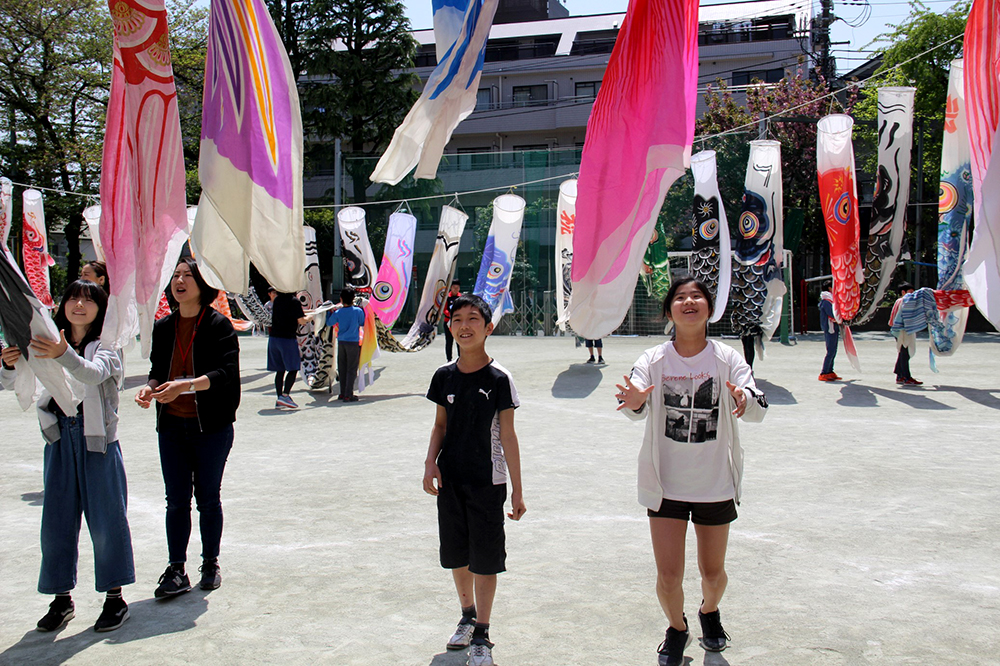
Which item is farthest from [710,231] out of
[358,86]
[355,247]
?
[358,86]

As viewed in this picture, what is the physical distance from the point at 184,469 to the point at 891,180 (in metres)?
6.21

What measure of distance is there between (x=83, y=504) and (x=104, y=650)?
625 millimetres

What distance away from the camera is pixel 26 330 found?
2936 millimetres

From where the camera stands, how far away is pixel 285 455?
22.5 feet

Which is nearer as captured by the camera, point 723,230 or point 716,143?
point 723,230

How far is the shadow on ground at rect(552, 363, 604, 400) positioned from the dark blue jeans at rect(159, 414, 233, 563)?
671 centimetres

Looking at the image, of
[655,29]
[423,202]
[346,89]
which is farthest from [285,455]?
[346,89]

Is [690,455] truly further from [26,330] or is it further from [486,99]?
[486,99]

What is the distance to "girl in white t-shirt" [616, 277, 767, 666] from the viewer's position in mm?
3023

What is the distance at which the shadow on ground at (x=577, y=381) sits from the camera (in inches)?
414

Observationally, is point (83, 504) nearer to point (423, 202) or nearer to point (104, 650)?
point (104, 650)

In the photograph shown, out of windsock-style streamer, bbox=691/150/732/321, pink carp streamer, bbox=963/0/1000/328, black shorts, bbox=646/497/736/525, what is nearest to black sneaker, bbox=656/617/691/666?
black shorts, bbox=646/497/736/525

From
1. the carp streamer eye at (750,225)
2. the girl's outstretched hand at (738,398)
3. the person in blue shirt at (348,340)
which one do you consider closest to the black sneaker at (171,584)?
the girl's outstretched hand at (738,398)

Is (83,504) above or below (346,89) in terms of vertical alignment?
below
